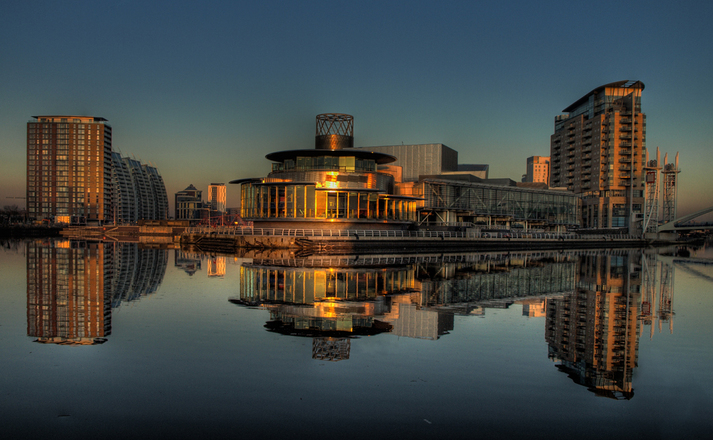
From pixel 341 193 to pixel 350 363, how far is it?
51.6 metres

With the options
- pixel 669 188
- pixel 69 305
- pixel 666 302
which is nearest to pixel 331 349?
pixel 69 305

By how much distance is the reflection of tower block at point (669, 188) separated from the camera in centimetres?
10369

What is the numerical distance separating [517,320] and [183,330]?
11.1m

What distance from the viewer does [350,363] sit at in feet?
37.9

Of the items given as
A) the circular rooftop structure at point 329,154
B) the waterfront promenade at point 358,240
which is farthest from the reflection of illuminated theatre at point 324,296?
the circular rooftop structure at point 329,154

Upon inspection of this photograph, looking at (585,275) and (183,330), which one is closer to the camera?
(183,330)

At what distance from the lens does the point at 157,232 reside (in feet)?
328

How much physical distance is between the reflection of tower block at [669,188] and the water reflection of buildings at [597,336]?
3637 inches

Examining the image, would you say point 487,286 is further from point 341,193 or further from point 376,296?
point 341,193

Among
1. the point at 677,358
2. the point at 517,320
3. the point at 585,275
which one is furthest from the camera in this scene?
the point at 585,275

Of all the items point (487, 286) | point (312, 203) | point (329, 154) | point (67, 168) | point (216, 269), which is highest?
point (67, 168)

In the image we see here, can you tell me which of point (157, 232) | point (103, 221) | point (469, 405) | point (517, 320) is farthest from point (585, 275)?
point (103, 221)

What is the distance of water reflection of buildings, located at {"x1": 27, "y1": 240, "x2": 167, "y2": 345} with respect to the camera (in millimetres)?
14453

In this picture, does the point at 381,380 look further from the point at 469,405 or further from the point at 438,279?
the point at 438,279
